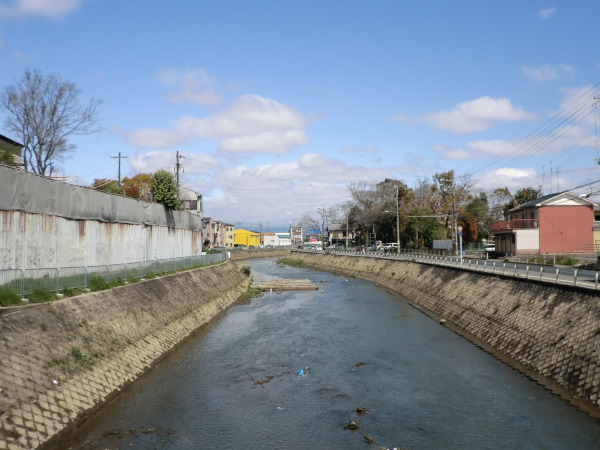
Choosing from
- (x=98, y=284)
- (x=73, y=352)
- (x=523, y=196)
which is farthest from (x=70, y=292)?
(x=523, y=196)

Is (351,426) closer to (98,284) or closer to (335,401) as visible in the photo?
(335,401)

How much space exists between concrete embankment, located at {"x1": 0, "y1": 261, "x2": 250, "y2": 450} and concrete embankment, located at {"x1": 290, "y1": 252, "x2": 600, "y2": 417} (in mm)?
18393

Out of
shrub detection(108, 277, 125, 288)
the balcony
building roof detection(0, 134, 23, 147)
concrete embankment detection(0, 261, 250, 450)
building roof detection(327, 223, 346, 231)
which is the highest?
building roof detection(0, 134, 23, 147)

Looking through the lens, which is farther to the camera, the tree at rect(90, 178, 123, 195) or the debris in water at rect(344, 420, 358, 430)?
the tree at rect(90, 178, 123, 195)

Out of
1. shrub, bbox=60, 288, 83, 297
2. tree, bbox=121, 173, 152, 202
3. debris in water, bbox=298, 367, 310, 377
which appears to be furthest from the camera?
tree, bbox=121, 173, 152, 202

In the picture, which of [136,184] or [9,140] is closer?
[9,140]

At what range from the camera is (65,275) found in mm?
21984

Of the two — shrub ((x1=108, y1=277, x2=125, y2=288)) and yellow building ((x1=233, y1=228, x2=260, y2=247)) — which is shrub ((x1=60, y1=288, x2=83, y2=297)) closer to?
shrub ((x1=108, y1=277, x2=125, y2=288))

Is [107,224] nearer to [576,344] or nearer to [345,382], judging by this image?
[345,382]

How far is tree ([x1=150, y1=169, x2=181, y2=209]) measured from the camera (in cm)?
4247

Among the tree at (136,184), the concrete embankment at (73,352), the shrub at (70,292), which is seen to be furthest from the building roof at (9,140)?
the tree at (136,184)

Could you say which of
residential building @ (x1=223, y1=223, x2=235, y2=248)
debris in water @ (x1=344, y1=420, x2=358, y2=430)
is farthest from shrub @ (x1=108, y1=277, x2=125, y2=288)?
residential building @ (x1=223, y1=223, x2=235, y2=248)

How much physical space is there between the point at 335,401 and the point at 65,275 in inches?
553

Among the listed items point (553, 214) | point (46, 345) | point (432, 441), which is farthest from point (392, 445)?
point (553, 214)
